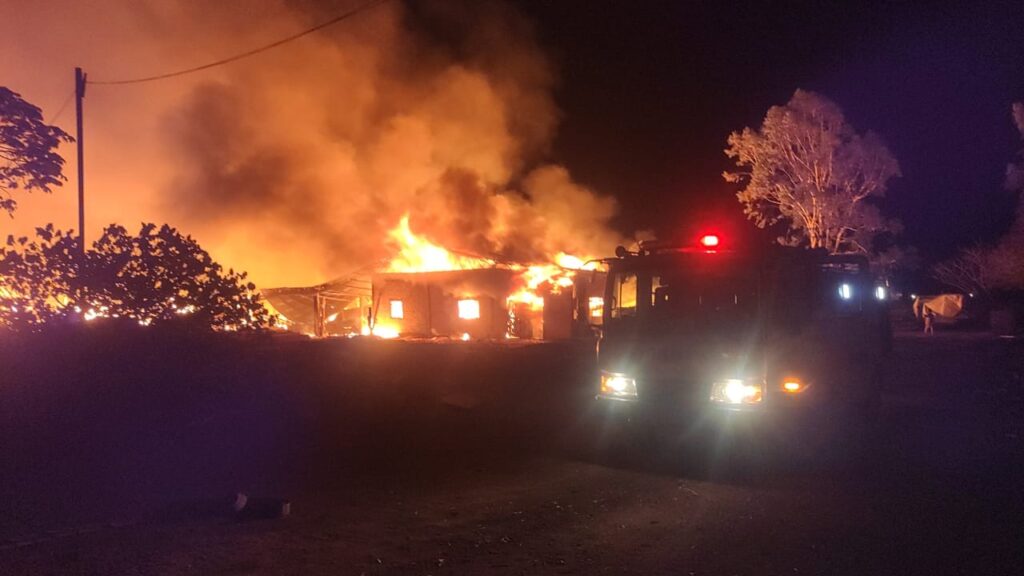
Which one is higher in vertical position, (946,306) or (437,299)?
(437,299)

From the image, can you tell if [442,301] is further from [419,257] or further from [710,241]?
[710,241]

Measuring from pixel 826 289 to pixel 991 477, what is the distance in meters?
2.38

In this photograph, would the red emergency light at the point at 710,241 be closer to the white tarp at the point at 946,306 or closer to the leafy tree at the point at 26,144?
the leafy tree at the point at 26,144

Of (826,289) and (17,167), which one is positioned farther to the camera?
(17,167)

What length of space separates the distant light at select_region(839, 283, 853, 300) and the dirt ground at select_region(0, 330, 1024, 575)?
1.77 meters

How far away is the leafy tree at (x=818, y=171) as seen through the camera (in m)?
27.2

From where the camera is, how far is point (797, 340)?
7.28 m

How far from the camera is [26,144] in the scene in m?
9.66

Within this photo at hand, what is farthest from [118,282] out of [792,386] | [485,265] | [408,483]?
[485,265]

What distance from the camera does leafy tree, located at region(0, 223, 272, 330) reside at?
9.35m

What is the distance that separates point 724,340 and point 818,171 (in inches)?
900

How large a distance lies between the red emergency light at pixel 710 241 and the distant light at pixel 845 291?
2032 millimetres

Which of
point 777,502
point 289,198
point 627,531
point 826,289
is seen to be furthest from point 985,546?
point 289,198

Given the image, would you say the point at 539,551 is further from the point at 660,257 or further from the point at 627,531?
the point at 660,257
